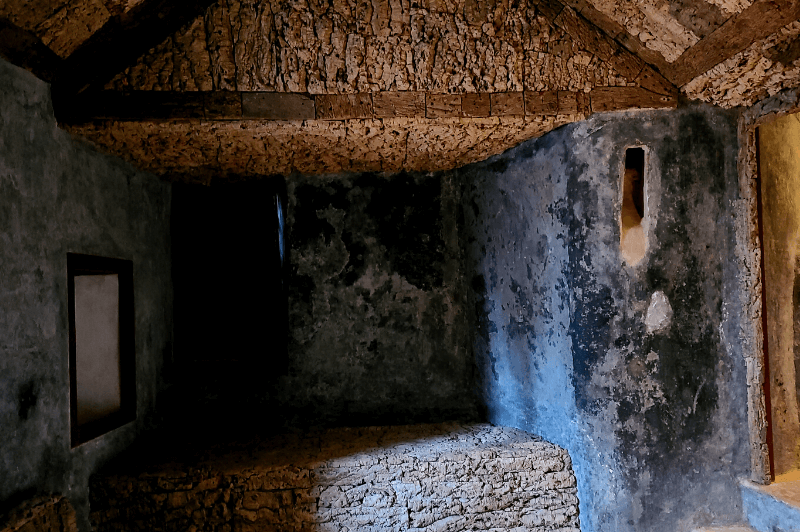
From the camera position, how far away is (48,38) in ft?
5.97

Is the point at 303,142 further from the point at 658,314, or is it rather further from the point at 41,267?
the point at 658,314

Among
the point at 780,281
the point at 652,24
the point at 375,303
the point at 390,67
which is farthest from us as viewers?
the point at 375,303

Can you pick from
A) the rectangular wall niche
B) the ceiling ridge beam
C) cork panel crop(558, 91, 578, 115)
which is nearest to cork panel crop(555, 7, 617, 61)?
the ceiling ridge beam

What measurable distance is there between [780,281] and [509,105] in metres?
1.59

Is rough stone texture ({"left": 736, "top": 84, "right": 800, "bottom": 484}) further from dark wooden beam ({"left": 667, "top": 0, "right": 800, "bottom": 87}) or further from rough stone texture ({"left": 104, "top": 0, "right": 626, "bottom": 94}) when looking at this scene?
rough stone texture ({"left": 104, "top": 0, "right": 626, "bottom": 94})

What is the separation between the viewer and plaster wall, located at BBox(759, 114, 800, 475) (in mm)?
2396

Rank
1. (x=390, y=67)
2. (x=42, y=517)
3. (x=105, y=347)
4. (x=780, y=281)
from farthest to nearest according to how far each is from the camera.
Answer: (x=105, y=347)
(x=780, y=281)
(x=390, y=67)
(x=42, y=517)

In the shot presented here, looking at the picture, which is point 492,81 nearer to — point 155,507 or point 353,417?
point 353,417

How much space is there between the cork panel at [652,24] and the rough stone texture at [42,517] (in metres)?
2.93

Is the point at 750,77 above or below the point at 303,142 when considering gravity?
above

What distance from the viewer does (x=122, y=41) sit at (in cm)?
202

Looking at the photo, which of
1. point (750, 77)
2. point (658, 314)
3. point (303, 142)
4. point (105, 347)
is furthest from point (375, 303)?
point (750, 77)

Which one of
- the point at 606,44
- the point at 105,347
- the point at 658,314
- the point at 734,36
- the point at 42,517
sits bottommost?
the point at 42,517

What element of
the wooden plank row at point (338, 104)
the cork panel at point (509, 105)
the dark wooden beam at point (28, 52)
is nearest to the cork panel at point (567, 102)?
the wooden plank row at point (338, 104)
